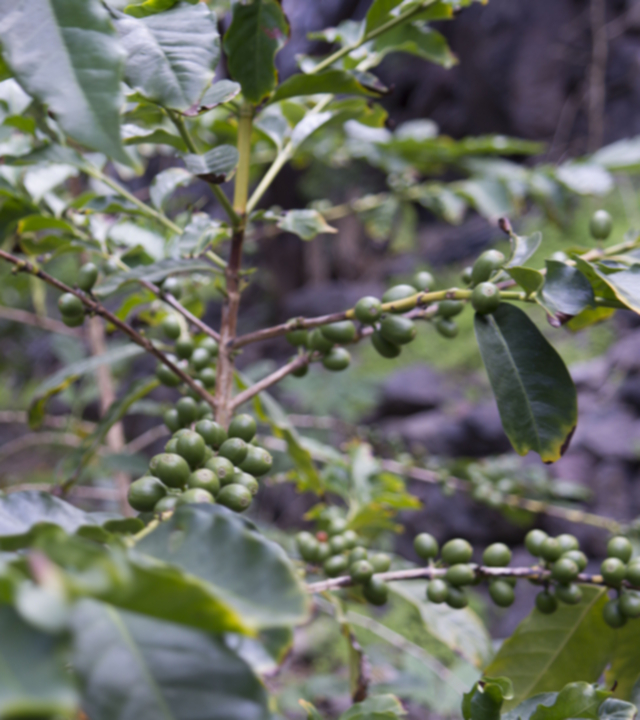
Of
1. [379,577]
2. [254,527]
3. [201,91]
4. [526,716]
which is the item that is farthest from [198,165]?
[526,716]

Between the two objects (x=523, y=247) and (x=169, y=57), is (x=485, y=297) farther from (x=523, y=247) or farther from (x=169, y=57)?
(x=169, y=57)

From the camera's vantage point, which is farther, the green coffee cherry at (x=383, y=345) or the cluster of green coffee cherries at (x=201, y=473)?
the green coffee cherry at (x=383, y=345)

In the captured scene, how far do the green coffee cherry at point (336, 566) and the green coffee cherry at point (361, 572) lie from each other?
6cm

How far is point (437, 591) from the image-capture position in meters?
0.51

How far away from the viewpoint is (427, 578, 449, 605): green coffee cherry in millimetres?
513

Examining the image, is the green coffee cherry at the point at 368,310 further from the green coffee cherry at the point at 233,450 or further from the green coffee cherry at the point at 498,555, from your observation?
the green coffee cherry at the point at 498,555

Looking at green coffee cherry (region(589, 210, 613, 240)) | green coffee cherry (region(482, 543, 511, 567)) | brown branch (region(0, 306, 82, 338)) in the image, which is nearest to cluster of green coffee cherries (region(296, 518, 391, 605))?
green coffee cherry (region(482, 543, 511, 567))

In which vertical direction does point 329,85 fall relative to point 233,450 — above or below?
above

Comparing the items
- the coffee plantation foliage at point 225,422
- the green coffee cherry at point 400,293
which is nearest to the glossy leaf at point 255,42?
the coffee plantation foliage at point 225,422

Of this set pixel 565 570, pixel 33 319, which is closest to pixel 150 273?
pixel 565 570

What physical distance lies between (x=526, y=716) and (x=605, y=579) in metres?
0.15

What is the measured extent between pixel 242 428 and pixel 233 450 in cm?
4

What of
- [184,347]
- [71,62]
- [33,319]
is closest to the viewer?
[71,62]

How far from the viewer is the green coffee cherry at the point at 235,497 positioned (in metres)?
0.36
